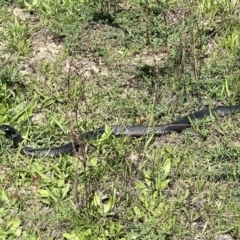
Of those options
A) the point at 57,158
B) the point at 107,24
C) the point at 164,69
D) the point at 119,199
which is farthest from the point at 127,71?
the point at 119,199

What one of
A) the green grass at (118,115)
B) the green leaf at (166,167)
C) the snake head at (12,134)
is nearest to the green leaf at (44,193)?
the green grass at (118,115)

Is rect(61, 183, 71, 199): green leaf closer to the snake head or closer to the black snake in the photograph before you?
the black snake

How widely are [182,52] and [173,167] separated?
1186 mm

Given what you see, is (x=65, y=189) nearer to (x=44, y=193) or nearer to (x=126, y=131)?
(x=44, y=193)

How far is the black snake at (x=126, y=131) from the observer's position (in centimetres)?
455

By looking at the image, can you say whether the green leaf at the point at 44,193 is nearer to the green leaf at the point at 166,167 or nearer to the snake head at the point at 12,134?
the snake head at the point at 12,134

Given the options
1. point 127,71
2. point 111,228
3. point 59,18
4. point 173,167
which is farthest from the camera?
point 59,18

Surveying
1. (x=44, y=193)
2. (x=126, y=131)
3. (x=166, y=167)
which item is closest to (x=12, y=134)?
(x=44, y=193)

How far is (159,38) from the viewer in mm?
5855

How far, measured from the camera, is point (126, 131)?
4.67m

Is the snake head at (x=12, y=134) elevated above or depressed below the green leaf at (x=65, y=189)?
below

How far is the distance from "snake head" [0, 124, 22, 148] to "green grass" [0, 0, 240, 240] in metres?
0.06

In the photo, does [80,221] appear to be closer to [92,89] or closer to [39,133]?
[39,133]

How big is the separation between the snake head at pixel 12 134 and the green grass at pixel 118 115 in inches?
2.3
